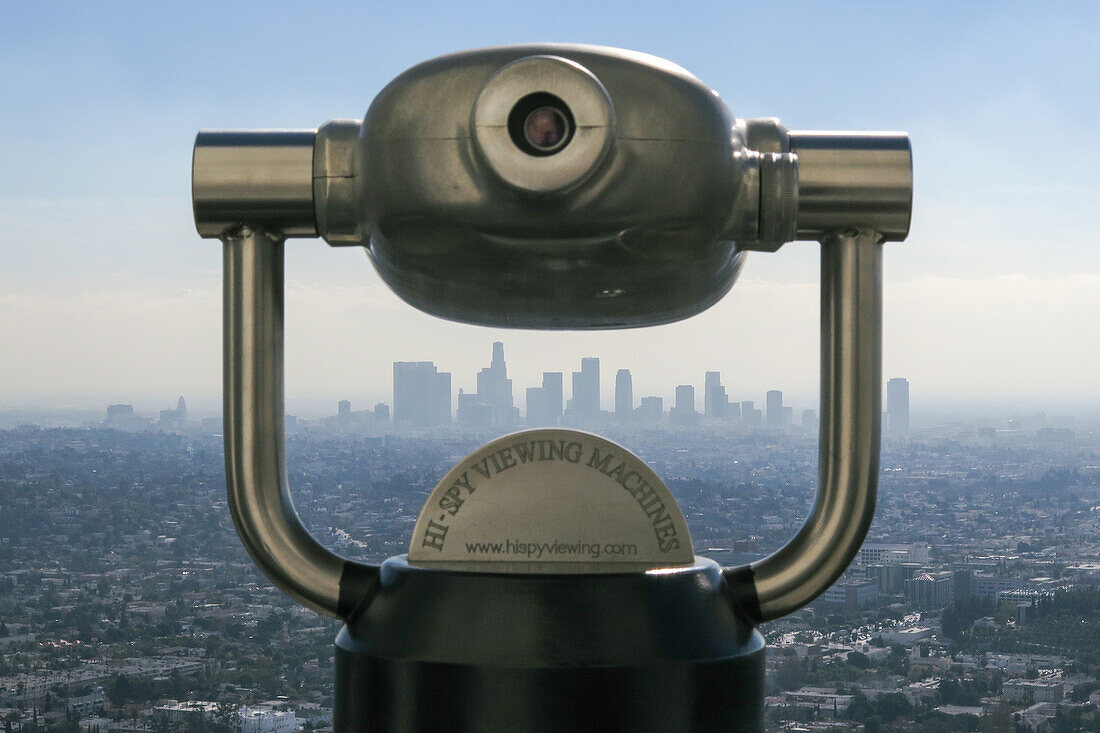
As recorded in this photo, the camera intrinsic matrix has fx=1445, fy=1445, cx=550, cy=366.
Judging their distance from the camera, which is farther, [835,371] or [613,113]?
[835,371]

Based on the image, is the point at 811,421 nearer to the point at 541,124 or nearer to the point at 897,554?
the point at 541,124

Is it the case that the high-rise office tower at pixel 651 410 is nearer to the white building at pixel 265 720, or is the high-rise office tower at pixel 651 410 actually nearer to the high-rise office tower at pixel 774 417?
the high-rise office tower at pixel 774 417

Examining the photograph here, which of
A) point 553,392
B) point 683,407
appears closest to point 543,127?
point 553,392

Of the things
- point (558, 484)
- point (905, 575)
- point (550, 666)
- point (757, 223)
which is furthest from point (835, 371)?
point (905, 575)

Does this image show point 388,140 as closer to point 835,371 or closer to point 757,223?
point 757,223

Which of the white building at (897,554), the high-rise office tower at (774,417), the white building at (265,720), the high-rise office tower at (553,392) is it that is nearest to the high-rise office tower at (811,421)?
the high-rise office tower at (553,392)

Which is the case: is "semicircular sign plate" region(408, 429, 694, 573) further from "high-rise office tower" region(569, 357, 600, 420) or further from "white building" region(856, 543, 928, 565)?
"white building" region(856, 543, 928, 565)
